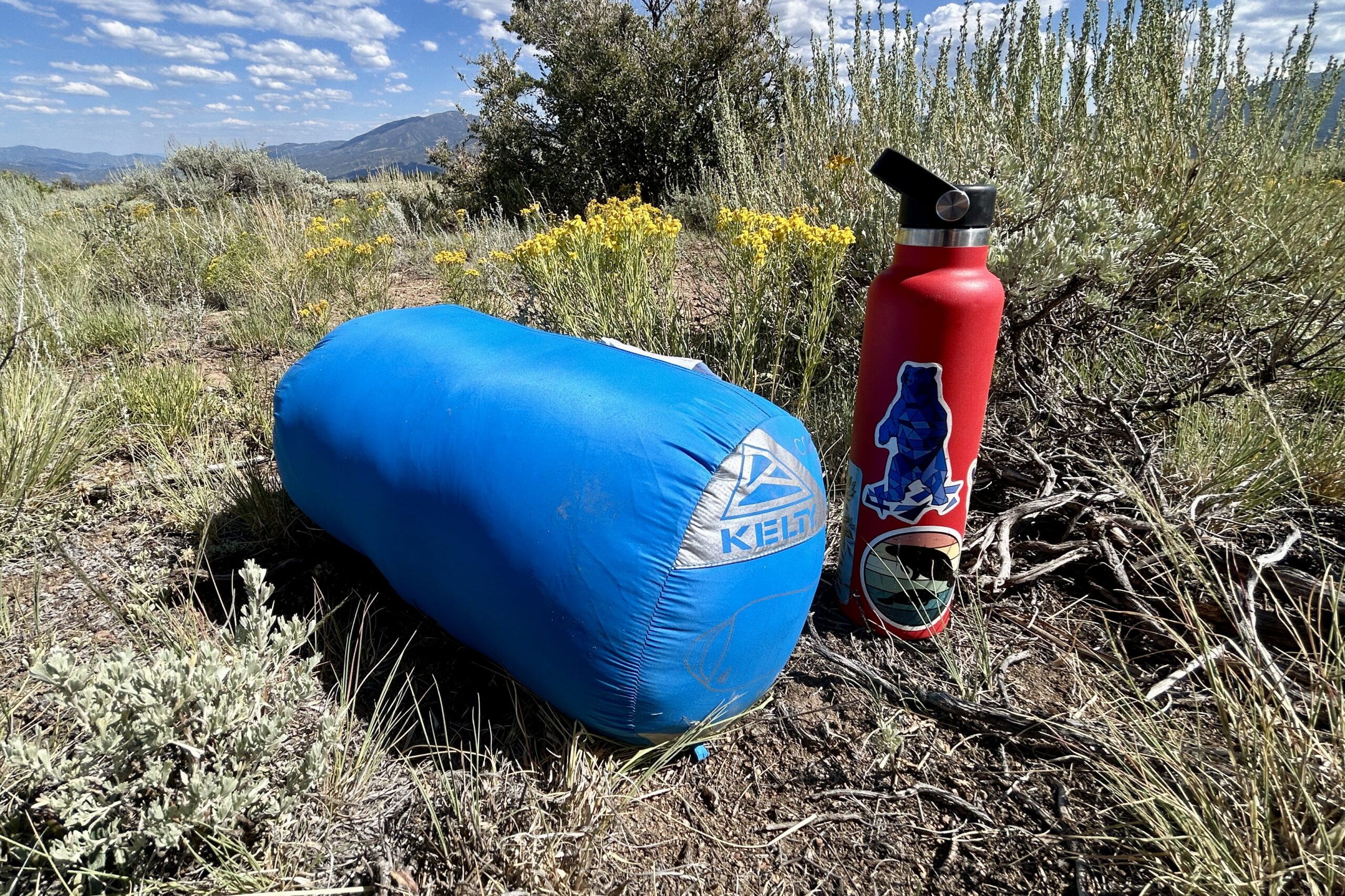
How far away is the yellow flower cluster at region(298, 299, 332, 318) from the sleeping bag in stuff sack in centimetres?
302

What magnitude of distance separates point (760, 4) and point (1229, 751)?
10285mm

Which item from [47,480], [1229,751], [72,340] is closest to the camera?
[1229,751]

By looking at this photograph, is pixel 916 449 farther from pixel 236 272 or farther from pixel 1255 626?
pixel 236 272

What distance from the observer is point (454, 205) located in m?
10.6

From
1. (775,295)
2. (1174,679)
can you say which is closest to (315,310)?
(775,295)

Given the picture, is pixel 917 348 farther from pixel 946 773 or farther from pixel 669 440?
pixel 946 773

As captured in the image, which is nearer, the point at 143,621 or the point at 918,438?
the point at 918,438

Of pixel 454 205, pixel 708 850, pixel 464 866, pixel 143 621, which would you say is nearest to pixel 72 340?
pixel 143 621

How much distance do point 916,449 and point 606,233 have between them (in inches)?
72.7

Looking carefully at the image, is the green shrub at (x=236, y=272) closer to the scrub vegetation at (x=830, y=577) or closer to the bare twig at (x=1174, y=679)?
the scrub vegetation at (x=830, y=577)

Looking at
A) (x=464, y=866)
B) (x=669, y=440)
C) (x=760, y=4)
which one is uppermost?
(x=760, y=4)

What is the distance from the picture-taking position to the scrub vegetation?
1.36 metres

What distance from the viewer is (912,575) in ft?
6.41

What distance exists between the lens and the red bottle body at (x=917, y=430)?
1.72 meters
